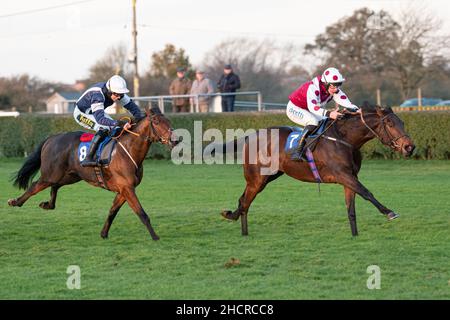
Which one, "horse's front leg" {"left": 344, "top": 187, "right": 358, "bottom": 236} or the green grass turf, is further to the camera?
"horse's front leg" {"left": 344, "top": 187, "right": 358, "bottom": 236}

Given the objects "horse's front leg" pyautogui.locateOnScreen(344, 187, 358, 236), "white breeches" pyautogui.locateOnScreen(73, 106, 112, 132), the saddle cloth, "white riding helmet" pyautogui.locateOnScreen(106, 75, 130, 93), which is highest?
"white riding helmet" pyautogui.locateOnScreen(106, 75, 130, 93)

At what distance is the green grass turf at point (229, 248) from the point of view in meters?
6.75

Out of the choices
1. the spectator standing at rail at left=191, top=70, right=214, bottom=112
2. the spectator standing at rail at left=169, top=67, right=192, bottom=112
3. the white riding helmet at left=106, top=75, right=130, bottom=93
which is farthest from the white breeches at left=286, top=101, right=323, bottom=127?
the spectator standing at rail at left=169, top=67, right=192, bottom=112

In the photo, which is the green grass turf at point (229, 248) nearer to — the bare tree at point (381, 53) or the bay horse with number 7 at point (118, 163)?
the bay horse with number 7 at point (118, 163)

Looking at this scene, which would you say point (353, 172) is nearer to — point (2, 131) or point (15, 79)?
point (2, 131)

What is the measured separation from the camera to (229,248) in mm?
8758

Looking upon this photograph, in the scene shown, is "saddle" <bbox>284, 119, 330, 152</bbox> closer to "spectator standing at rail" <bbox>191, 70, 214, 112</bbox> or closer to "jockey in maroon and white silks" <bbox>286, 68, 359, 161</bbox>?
Result: "jockey in maroon and white silks" <bbox>286, 68, 359, 161</bbox>

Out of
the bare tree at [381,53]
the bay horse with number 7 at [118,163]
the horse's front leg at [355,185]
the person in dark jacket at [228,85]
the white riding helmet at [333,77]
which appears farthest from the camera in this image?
the bare tree at [381,53]

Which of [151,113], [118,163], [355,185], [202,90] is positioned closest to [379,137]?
Answer: [355,185]

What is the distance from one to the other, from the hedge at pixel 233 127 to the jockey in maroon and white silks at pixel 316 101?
960 centimetres

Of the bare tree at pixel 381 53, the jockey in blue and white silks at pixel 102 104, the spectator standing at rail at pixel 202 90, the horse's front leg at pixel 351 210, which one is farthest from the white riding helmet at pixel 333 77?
the bare tree at pixel 381 53

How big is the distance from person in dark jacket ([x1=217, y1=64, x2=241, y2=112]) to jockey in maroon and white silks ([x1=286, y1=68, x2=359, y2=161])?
1185 cm

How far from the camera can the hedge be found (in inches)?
757
